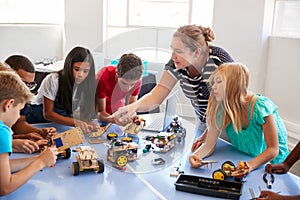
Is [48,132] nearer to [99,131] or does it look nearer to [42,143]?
[42,143]

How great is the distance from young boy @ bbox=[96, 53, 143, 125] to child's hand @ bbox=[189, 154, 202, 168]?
0.32 m

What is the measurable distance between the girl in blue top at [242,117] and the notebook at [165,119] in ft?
0.61

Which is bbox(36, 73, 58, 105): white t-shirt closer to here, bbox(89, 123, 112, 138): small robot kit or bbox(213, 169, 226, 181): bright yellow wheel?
bbox(89, 123, 112, 138): small robot kit

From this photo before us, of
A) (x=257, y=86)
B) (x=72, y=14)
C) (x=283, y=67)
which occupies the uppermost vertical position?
(x=72, y=14)

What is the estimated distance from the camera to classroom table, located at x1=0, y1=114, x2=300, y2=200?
1.02 metres

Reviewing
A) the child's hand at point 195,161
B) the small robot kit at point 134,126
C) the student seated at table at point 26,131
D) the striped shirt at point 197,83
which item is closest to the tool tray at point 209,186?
the child's hand at point 195,161

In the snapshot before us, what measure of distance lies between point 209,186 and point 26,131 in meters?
0.85

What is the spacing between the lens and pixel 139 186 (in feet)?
3.55

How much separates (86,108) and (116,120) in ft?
0.41

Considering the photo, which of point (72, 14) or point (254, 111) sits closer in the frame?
point (254, 111)

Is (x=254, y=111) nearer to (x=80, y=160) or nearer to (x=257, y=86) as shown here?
(x=80, y=160)

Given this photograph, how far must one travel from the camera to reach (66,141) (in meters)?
1.28

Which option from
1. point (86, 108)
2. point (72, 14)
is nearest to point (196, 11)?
point (72, 14)

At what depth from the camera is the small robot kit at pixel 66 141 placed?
4.13ft
